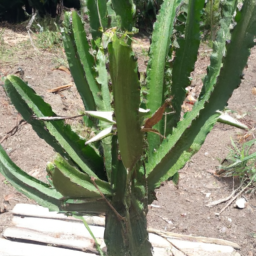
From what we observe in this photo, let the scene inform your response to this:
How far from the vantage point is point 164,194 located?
214 cm

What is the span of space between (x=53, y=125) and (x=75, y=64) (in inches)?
8.9

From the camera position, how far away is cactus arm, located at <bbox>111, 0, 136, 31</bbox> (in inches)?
40.1

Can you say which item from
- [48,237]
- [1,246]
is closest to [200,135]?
[48,237]

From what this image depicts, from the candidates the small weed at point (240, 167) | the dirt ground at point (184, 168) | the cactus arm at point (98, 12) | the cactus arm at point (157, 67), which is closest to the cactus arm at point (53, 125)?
the cactus arm at point (157, 67)

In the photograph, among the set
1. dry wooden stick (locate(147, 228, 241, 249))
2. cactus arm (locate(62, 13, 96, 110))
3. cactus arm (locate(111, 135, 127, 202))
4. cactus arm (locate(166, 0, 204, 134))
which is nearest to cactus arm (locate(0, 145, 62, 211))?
cactus arm (locate(111, 135, 127, 202))

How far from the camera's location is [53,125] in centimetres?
98

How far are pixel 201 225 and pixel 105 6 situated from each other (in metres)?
1.36

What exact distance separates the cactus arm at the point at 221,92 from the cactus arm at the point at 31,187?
1.17 ft

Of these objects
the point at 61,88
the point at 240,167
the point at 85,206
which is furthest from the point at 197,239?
the point at 61,88

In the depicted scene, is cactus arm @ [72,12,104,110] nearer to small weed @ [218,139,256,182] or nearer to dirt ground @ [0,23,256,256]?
dirt ground @ [0,23,256,256]

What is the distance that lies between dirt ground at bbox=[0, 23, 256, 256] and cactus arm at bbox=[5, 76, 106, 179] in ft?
1.64

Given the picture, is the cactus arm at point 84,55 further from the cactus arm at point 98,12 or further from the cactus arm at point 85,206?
the cactus arm at point 85,206

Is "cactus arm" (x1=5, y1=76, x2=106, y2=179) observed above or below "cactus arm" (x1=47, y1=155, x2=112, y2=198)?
above

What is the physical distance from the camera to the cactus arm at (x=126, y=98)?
57 cm
